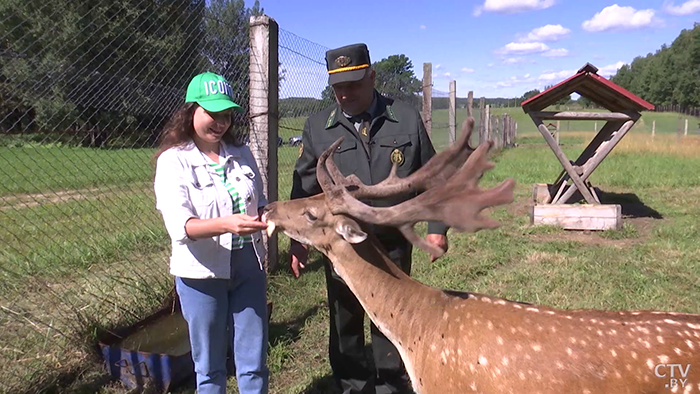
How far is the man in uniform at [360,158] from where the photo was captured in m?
3.95

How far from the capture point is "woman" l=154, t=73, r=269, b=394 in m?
3.06

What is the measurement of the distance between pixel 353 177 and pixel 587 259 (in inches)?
216

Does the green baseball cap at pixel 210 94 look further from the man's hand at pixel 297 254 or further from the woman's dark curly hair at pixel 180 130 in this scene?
the man's hand at pixel 297 254

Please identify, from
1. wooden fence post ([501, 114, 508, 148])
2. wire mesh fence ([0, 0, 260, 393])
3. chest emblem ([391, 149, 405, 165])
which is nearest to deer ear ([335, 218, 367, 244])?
chest emblem ([391, 149, 405, 165])

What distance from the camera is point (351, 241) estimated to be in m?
3.34

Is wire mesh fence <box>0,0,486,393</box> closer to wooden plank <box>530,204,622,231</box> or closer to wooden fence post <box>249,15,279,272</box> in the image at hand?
wooden fence post <box>249,15,279,272</box>

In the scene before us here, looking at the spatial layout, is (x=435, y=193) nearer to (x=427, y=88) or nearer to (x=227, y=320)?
(x=227, y=320)

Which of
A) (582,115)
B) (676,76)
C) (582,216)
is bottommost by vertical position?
(582,216)

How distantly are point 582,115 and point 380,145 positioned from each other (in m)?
8.19

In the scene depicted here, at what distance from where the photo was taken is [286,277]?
656cm

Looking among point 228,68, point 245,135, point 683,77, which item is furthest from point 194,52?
point 683,77

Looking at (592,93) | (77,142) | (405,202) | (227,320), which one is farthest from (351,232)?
(592,93)

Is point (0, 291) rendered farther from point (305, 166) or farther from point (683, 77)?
point (683, 77)

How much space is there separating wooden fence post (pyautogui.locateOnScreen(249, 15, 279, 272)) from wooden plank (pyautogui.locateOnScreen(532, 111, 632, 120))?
6.69m
